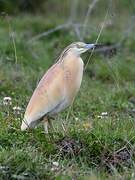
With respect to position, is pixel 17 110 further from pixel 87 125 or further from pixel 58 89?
pixel 58 89

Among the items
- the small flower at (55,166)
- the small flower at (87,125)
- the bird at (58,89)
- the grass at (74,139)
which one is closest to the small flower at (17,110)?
the grass at (74,139)

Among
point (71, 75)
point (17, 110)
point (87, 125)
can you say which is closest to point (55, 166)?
point (71, 75)

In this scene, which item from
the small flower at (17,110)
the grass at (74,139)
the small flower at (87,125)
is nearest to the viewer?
the grass at (74,139)

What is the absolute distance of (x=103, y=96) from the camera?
8219 millimetres

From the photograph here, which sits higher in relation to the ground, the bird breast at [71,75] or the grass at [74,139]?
the bird breast at [71,75]

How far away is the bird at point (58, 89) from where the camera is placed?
525cm

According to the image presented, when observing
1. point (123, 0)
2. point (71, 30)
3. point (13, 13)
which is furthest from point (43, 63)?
point (123, 0)

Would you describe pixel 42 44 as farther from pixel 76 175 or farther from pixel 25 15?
pixel 76 175

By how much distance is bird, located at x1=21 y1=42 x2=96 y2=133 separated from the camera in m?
5.25

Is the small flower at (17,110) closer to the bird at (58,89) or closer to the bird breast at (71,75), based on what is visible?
the bird at (58,89)

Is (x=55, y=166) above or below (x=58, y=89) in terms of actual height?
below

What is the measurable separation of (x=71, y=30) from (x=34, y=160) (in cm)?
687

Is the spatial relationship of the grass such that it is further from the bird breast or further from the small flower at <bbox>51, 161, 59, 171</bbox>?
the bird breast

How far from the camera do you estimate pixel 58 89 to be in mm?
5262
